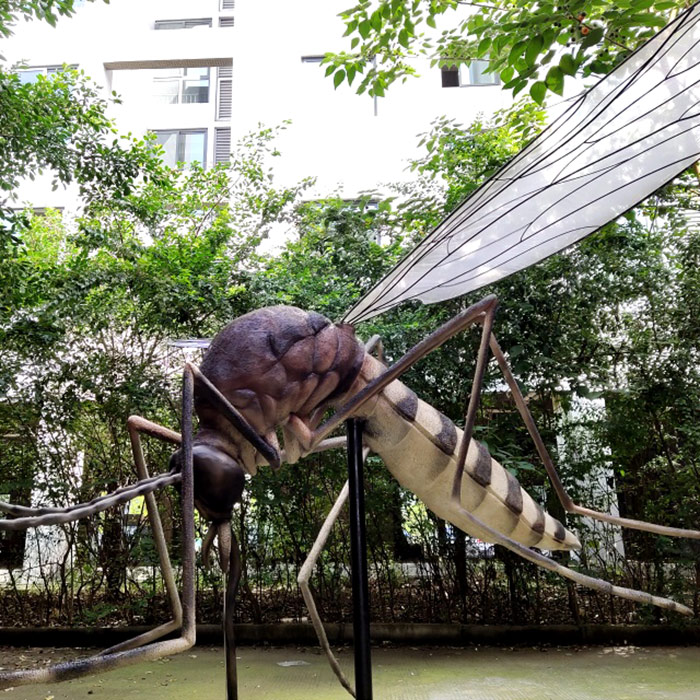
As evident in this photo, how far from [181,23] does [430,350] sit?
11.8m

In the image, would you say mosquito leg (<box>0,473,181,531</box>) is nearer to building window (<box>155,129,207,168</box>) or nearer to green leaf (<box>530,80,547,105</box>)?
green leaf (<box>530,80,547,105</box>)

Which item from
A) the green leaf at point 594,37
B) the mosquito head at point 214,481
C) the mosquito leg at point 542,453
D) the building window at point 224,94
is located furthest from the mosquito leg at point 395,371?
the building window at point 224,94

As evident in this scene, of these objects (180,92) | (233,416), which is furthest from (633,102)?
(180,92)

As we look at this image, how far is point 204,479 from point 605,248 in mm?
3530

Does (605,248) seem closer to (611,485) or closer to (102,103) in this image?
(611,485)

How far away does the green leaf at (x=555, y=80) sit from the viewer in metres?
2.10

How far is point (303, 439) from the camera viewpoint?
4.70 ft

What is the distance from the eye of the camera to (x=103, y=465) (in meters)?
4.29

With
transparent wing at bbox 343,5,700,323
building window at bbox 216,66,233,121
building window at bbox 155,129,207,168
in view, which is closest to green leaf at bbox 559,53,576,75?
transparent wing at bbox 343,5,700,323

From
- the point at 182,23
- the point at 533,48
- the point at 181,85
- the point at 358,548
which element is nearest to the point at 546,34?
the point at 533,48

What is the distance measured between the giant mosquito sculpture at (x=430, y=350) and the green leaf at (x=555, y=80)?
0.87 metres

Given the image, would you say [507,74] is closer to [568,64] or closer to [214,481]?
[568,64]

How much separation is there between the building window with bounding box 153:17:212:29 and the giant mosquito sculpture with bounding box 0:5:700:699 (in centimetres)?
1125

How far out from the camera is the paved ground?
302 centimetres
